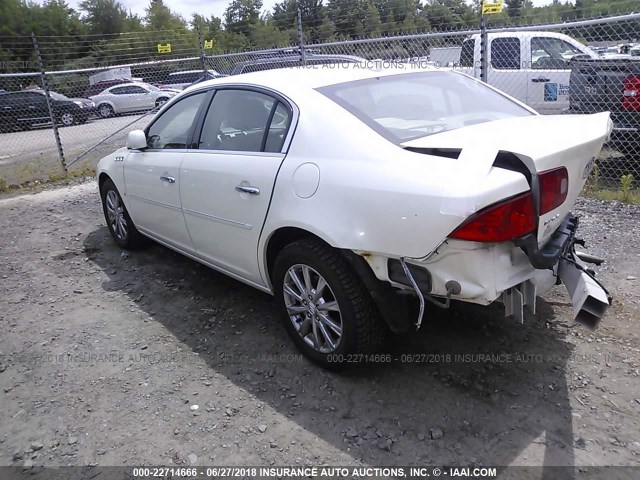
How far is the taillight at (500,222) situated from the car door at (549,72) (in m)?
6.65

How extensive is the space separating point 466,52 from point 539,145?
783 centimetres

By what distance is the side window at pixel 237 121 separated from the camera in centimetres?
340

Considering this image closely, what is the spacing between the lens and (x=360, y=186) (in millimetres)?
2643

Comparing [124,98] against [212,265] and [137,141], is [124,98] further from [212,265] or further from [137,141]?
[212,265]

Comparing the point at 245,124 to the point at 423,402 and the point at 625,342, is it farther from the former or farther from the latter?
the point at 625,342

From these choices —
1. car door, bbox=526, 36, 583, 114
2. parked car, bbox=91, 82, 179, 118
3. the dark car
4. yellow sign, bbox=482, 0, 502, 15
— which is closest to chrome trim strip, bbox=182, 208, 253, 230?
yellow sign, bbox=482, 0, 502, 15

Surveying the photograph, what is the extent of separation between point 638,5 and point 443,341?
10.5 metres

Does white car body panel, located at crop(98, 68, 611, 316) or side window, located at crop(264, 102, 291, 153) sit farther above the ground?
side window, located at crop(264, 102, 291, 153)

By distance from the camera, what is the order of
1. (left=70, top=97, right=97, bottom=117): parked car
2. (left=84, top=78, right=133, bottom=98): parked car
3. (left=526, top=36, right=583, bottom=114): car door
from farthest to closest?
(left=84, top=78, right=133, bottom=98): parked car
(left=70, top=97, right=97, bottom=117): parked car
(left=526, top=36, right=583, bottom=114): car door

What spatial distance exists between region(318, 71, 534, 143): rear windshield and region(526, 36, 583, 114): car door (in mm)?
5426

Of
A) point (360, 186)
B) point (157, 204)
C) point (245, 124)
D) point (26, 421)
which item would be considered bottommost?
point (26, 421)

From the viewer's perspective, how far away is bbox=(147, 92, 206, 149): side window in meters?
4.03

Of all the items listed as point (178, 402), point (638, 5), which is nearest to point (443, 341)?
point (178, 402)

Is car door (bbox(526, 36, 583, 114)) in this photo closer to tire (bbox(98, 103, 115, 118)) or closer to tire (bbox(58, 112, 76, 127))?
tire (bbox(58, 112, 76, 127))
